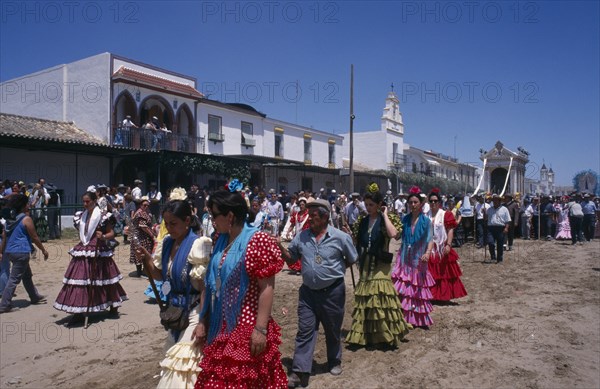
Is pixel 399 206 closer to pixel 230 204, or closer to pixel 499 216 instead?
pixel 499 216

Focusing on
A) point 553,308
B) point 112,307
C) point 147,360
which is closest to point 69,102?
point 112,307

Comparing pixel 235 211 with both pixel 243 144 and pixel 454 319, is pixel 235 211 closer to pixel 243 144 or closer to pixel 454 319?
pixel 454 319

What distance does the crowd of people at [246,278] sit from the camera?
9.47 ft

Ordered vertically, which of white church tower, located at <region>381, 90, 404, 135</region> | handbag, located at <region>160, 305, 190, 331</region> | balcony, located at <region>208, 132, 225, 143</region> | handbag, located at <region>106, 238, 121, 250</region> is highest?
white church tower, located at <region>381, 90, 404, 135</region>

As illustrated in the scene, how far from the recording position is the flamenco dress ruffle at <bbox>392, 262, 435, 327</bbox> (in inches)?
247

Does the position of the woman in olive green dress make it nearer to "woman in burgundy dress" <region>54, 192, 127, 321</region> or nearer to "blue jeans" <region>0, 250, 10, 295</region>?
"woman in burgundy dress" <region>54, 192, 127, 321</region>

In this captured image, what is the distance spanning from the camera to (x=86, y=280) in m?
6.36

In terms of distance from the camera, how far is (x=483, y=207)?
640 inches

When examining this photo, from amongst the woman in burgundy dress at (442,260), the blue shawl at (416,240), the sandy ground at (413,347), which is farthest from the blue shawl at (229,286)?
the woman in burgundy dress at (442,260)

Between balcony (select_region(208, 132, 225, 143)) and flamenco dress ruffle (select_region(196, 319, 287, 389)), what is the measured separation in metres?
24.4

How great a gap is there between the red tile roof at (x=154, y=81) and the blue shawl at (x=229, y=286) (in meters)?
20.7

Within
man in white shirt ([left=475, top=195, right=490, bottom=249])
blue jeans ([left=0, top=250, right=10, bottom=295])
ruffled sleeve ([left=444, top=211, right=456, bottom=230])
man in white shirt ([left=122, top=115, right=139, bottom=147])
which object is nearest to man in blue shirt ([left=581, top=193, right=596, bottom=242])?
man in white shirt ([left=475, top=195, right=490, bottom=249])

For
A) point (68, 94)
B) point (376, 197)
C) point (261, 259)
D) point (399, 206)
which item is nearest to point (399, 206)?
point (399, 206)

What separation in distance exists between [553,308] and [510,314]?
1003mm
